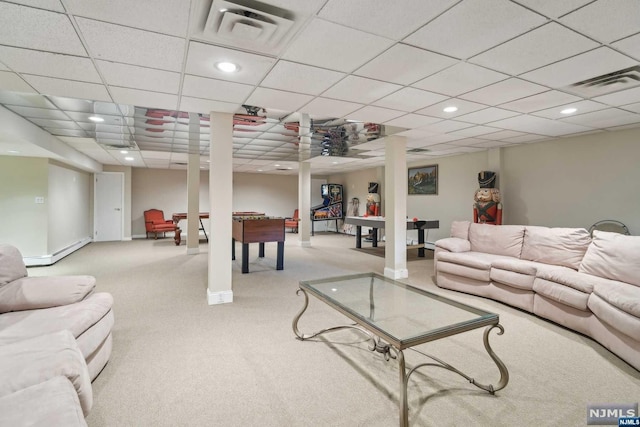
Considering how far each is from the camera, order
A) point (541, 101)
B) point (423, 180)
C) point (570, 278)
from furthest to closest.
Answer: point (423, 180)
point (541, 101)
point (570, 278)

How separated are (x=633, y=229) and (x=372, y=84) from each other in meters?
4.60

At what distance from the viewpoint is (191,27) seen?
1.93 meters

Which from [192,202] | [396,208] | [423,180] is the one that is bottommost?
[396,208]

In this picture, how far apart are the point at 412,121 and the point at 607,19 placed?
2.37 m

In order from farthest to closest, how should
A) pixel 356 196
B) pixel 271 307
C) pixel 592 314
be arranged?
pixel 356 196 → pixel 271 307 → pixel 592 314

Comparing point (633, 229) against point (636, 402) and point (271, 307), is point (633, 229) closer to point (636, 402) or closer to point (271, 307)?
point (636, 402)

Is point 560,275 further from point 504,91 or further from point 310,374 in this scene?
point 310,374

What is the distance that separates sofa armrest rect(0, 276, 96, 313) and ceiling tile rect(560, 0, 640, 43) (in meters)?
3.77

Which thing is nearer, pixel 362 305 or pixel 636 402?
pixel 636 402

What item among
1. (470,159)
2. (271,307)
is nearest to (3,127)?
(271,307)

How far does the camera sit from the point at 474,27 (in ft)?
6.31

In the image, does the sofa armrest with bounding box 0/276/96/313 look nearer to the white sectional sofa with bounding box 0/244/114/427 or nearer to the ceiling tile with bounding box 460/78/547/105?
the white sectional sofa with bounding box 0/244/114/427

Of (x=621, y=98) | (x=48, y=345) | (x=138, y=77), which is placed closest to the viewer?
(x=48, y=345)

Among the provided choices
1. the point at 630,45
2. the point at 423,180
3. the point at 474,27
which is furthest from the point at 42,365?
the point at 423,180
